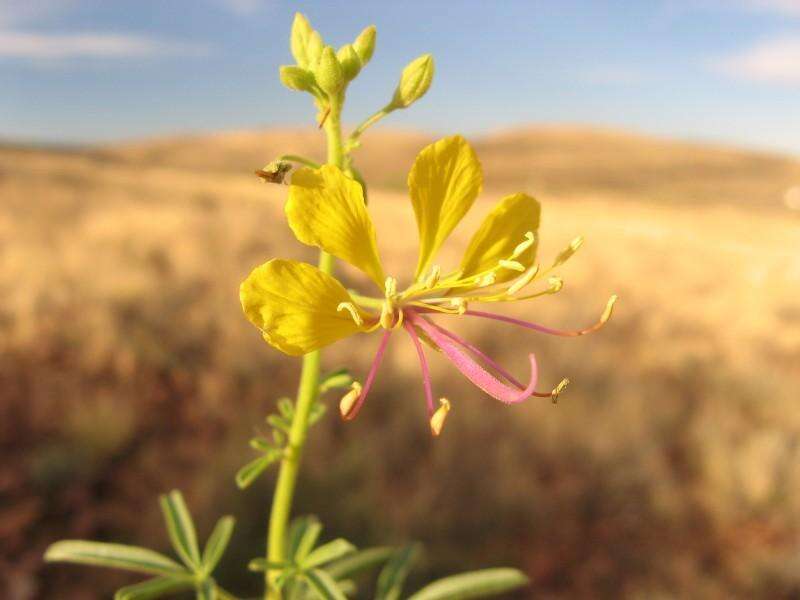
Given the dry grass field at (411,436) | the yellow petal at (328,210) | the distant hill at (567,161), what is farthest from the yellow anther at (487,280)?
the distant hill at (567,161)

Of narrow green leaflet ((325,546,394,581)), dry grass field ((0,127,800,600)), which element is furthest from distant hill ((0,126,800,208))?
narrow green leaflet ((325,546,394,581))

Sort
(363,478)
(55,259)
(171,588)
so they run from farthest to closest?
(55,259)
(363,478)
(171,588)

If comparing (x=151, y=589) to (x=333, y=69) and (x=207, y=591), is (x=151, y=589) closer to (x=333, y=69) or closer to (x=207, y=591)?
(x=207, y=591)

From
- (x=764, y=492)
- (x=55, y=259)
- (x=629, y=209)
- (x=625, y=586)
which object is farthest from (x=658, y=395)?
(x=629, y=209)

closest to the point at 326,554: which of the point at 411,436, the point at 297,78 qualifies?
the point at 297,78

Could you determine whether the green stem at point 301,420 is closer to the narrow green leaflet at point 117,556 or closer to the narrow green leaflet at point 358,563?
the narrow green leaflet at point 117,556

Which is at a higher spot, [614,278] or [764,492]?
[614,278]

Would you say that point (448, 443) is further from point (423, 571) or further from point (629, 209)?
point (629, 209)

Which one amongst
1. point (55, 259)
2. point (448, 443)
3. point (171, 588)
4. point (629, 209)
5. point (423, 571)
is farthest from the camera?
point (629, 209)
